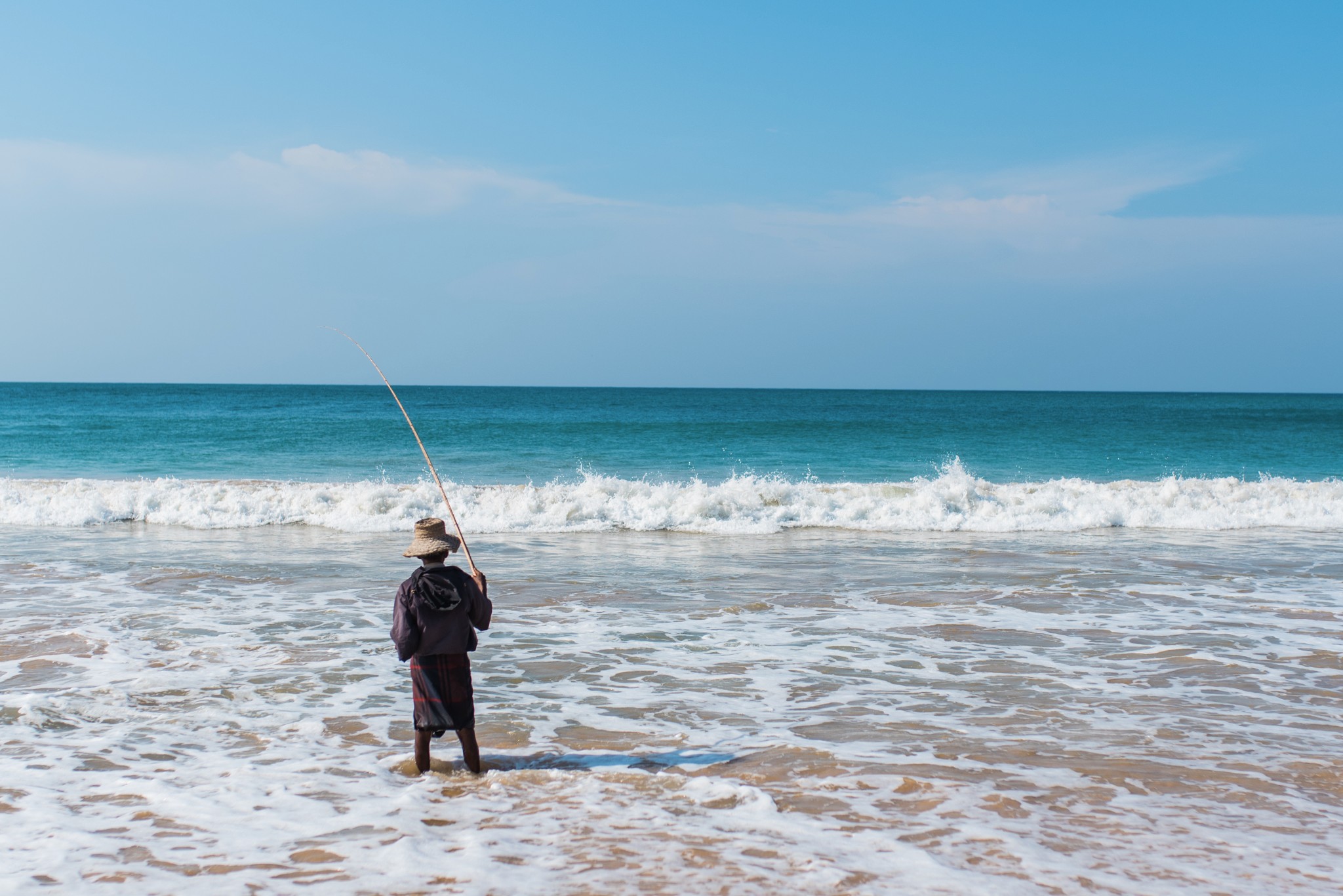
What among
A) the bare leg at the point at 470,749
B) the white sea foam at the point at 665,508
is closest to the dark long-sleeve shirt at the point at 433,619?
the bare leg at the point at 470,749

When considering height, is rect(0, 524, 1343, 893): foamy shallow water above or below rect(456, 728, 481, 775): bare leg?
below

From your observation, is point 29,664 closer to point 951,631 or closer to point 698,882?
point 698,882

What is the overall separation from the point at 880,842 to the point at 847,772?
0.86 meters

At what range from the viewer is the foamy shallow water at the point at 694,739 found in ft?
13.1

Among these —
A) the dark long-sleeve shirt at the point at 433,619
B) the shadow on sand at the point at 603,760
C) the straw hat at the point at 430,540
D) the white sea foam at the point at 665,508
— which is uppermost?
the straw hat at the point at 430,540

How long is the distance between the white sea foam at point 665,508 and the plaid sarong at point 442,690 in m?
10.5

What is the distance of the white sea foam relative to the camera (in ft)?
52.4

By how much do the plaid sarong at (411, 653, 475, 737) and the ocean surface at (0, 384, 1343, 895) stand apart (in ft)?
1.17

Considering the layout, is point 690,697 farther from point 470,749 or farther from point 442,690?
point 442,690

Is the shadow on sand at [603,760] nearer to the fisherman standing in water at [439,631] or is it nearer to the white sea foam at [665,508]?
the fisherman standing in water at [439,631]

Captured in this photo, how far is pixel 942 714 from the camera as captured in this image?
606 cm

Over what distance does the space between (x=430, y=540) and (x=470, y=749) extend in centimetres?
116

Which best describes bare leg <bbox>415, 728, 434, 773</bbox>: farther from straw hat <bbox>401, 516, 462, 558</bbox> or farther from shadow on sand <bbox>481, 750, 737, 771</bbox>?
straw hat <bbox>401, 516, 462, 558</bbox>

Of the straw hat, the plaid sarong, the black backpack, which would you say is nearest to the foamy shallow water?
the plaid sarong
